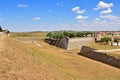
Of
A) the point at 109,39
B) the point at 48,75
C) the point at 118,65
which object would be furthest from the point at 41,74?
the point at 109,39

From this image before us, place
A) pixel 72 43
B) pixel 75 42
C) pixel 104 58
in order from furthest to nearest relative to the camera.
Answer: pixel 75 42 → pixel 72 43 → pixel 104 58

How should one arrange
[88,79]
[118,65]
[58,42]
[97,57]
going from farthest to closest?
[58,42]
[97,57]
[118,65]
[88,79]

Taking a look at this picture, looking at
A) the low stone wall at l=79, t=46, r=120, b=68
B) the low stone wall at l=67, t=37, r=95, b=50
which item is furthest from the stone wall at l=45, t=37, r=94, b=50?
the low stone wall at l=79, t=46, r=120, b=68

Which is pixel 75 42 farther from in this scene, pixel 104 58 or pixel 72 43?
pixel 104 58

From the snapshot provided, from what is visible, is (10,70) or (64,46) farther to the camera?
(64,46)

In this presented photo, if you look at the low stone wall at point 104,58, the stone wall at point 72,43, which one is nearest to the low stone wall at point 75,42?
the stone wall at point 72,43

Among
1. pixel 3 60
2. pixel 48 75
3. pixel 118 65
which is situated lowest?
pixel 118 65

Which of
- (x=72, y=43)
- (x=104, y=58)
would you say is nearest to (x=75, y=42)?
(x=72, y=43)

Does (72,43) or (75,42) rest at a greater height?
(75,42)

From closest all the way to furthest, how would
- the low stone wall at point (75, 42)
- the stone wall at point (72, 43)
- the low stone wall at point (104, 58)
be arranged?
the low stone wall at point (104, 58) → the stone wall at point (72, 43) → the low stone wall at point (75, 42)

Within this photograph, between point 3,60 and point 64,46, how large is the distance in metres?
44.4

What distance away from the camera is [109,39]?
195 feet

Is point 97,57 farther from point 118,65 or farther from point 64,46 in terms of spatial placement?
point 64,46

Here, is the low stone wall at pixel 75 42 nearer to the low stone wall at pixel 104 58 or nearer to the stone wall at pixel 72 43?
the stone wall at pixel 72 43
